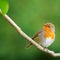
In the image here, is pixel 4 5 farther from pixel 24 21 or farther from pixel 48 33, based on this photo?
pixel 24 21

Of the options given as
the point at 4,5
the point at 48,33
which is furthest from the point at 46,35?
the point at 4,5

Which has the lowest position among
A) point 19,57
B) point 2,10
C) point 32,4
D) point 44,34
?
point 19,57

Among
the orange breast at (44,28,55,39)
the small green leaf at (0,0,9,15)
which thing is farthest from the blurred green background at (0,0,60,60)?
the small green leaf at (0,0,9,15)

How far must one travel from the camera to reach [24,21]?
22.2ft

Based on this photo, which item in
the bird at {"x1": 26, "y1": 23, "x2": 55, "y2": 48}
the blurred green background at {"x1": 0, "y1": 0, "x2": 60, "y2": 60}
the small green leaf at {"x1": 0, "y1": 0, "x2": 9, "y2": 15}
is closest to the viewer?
the small green leaf at {"x1": 0, "y1": 0, "x2": 9, "y2": 15}

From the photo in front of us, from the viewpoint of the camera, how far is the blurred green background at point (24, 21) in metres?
6.80

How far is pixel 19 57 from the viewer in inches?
274

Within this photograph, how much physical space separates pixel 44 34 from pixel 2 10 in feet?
5.23

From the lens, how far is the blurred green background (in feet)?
22.3

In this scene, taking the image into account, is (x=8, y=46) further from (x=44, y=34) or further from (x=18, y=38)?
(x=44, y=34)

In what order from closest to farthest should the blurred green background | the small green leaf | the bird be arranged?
the small green leaf, the bird, the blurred green background

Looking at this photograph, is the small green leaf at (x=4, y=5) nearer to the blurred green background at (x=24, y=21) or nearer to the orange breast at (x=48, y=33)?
the orange breast at (x=48, y=33)

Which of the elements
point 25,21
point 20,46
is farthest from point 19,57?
point 25,21

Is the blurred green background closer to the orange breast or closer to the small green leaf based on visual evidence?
the orange breast
